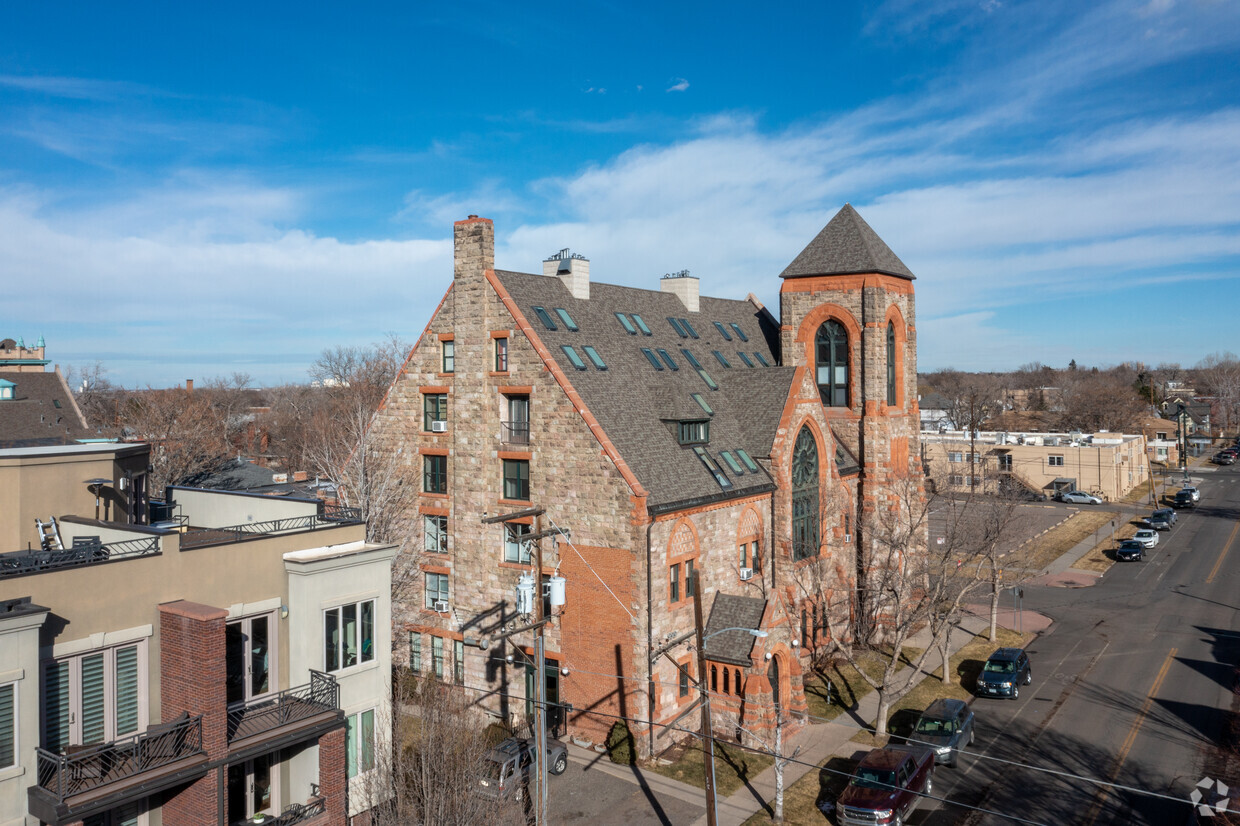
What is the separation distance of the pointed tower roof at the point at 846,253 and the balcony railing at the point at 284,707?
29903 mm

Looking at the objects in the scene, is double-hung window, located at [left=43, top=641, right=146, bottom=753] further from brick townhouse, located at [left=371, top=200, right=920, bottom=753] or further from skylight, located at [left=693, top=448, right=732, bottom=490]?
skylight, located at [left=693, top=448, right=732, bottom=490]

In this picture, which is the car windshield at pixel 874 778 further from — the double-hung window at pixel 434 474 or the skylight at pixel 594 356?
the double-hung window at pixel 434 474

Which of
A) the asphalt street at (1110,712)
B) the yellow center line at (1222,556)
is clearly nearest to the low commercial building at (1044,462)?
the yellow center line at (1222,556)

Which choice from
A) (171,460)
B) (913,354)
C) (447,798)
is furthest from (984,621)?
(171,460)

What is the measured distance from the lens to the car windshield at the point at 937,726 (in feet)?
87.4

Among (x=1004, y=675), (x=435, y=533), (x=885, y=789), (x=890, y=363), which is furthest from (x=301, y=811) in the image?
(x=890, y=363)

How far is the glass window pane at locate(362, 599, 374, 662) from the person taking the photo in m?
20.1

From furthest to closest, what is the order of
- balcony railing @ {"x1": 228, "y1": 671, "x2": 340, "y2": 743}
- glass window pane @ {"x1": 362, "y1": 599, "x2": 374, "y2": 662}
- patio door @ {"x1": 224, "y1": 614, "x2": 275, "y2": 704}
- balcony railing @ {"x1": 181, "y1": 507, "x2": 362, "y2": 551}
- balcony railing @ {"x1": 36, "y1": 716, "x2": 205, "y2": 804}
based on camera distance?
glass window pane @ {"x1": 362, "y1": 599, "x2": 374, "y2": 662}
balcony railing @ {"x1": 181, "y1": 507, "x2": 362, "y2": 551}
patio door @ {"x1": 224, "y1": 614, "x2": 275, "y2": 704}
balcony railing @ {"x1": 228, "y1": 671, "x2": 340, "y2": 743}
balcony railing @ {"x1": 36, "y1": 716, "x2": 205, "y2": 804}

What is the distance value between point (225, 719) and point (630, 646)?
13.3 meters

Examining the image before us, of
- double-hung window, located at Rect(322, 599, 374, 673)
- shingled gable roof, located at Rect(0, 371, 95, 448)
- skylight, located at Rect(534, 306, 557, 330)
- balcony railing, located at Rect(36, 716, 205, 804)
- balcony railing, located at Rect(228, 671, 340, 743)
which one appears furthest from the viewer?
shingled gable roof, located at Rect(0, 371, 95, 448)

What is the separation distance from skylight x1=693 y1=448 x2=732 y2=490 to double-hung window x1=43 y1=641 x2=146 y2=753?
1929 cm

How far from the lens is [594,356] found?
32.2 m

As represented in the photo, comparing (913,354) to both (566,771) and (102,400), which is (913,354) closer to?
(566,771)

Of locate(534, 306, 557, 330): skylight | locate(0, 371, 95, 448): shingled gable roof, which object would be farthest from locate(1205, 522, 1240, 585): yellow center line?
locate(0, 371, 95, 448): shingled gable roof
